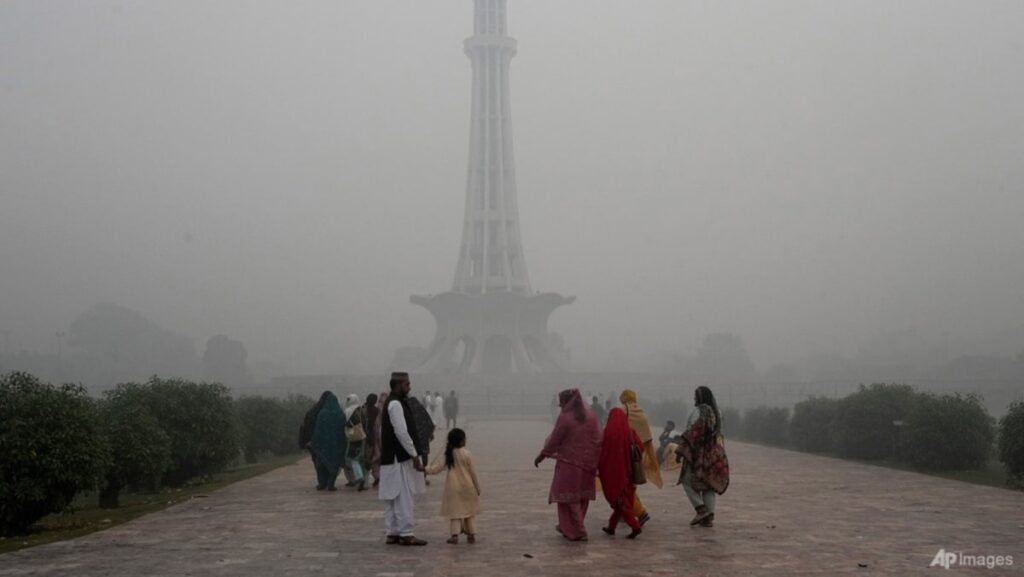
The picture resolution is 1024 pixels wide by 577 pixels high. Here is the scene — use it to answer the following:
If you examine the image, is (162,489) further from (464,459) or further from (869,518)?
(869,518)

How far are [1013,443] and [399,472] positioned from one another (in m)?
7.54

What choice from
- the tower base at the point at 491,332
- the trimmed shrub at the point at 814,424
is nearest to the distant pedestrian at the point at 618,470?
the trimmed shrub at the point at 814,424

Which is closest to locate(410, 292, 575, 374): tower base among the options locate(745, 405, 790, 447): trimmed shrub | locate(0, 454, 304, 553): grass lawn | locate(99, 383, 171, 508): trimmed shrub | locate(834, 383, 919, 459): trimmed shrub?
locate(745, 405, 790, 447): trimmed shrub

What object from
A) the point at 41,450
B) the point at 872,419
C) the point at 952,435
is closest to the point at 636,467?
Result: the point at 41,450

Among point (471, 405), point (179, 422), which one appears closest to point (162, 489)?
point (179, 422)

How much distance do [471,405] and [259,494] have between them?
32.8 metres

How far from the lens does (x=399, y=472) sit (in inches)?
300

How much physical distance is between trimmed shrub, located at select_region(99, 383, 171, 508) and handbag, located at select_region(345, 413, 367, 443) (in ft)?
7.67

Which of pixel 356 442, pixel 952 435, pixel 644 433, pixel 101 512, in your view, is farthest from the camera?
pixel 952 435

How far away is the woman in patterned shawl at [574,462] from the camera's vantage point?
24.9 ft

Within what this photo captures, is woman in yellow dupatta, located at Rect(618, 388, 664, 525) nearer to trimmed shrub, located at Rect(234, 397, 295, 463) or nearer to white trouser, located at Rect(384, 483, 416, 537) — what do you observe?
white trouser, located at Rect(384, 483, 416, 537)

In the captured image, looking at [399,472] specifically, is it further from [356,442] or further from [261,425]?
[261,425]


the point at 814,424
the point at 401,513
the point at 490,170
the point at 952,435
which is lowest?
the point at 401,513

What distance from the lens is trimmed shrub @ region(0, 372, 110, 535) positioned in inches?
362
